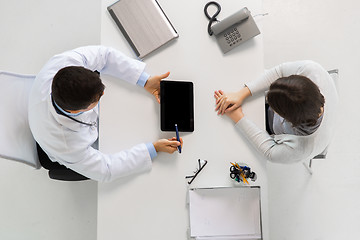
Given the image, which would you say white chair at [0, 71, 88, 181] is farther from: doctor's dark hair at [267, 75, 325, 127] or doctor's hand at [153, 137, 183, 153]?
doctor's dark hair at [267, 75, 325, 127]

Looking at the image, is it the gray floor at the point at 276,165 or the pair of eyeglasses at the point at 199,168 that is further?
the gray floor at the point at 276,165

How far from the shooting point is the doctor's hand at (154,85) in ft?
3.72

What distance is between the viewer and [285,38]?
187 centimetres

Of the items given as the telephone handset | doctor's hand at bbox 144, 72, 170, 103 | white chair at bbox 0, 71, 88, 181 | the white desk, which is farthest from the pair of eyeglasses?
white chair at bbox 0, 71, 88, 181

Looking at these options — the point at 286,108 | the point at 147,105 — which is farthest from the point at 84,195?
the point at 286,108

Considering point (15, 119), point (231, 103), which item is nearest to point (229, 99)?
point (231, 103)

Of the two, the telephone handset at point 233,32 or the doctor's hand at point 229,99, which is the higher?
the telephone handset at point 233,32

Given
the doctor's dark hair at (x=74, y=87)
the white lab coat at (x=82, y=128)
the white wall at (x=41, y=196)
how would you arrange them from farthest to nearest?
the white wall at (x=41, y=196) → the white lab coat at (x=82, y=128) → the doctor's dark hair at (x=74, y=87)

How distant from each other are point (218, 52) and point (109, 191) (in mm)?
Result: 672

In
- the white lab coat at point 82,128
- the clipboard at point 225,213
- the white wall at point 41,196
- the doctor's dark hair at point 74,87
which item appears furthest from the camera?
the white wall at point 41,196

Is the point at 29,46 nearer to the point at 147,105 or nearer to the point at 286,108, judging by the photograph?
the point at 147,105

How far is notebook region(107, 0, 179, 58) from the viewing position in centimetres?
114

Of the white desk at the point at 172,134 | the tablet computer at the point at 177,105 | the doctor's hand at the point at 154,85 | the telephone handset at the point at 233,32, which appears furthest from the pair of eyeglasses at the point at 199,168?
the telephone handset at the point at 233,32

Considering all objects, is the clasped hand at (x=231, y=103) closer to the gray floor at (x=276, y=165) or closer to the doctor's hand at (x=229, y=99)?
the doctor's hand at (x=229, y=99)
